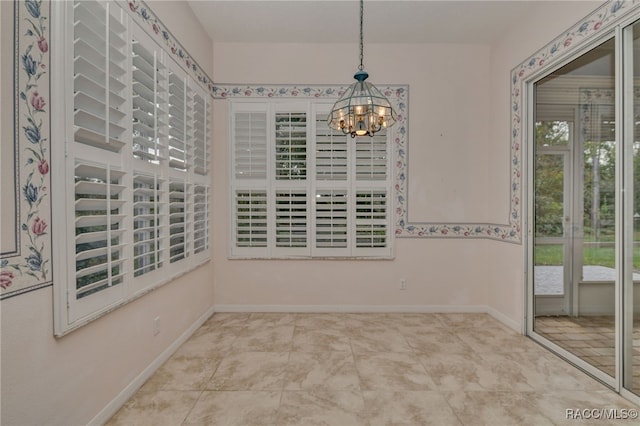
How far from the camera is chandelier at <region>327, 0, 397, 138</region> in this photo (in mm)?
1996

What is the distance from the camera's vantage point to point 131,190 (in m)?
1.96

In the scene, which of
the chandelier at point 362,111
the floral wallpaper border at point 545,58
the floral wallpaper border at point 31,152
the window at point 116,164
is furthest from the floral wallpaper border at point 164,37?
the floral wallpaper border at point 545,58

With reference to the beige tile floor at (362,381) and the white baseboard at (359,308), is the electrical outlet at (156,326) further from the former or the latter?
the white baseboard at (359,308)

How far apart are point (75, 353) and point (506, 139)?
3.94m

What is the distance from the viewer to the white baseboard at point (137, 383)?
1.77 metres

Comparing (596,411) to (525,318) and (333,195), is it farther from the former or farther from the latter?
(333,195)

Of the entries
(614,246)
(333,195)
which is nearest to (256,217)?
(333,195)

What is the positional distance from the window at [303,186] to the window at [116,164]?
2.86ft

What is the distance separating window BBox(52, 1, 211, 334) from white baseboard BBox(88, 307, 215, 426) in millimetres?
580

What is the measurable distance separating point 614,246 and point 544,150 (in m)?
1.05

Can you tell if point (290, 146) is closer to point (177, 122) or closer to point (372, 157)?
point (372, 157)

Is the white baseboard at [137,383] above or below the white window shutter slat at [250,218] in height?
below
